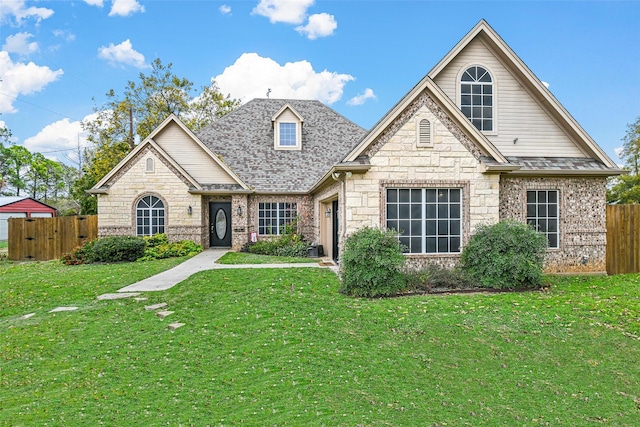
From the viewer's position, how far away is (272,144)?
20.4 m

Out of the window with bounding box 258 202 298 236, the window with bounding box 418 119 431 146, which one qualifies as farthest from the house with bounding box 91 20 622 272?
the window with bounding box 258 202 298 236

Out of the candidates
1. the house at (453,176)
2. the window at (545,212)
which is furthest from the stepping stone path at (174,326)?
the window at (545,212)

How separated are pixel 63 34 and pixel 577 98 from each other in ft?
84.5

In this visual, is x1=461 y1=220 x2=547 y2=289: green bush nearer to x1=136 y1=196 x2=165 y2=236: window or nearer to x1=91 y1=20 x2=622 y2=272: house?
x1=91 y1=20 x2=622 y2=272: house

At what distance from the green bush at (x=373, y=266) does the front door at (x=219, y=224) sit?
35.0 feet

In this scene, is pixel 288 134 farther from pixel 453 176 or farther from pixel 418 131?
pixel 453 176

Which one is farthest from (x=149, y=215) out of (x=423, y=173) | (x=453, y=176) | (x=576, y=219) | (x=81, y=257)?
(x=576, y=219)

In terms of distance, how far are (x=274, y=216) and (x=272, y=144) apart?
4.49 metres

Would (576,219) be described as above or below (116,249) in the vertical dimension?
above

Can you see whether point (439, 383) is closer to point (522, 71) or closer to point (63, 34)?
point (522, 71)

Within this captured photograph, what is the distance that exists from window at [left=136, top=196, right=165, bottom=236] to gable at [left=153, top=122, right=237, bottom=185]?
218 centimetres

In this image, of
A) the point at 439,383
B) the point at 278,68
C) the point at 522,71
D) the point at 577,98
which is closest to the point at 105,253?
the point at 439,383

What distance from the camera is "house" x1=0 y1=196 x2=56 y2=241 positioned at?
30172mm

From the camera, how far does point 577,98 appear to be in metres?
18.0
